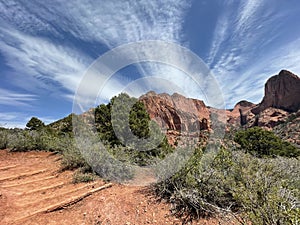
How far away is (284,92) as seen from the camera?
66125mm

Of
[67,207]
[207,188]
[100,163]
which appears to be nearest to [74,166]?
[100,163]

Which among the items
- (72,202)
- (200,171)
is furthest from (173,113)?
(72,202)

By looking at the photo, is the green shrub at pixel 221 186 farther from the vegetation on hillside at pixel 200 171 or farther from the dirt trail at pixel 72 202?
the dirt trail at pixel 72 202

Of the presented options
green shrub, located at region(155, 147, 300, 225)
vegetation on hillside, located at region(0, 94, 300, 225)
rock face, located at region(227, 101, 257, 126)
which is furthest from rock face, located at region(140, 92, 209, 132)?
rock face, located at region(227, 101, 257, 126)

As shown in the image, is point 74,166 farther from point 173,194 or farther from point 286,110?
point 286,110

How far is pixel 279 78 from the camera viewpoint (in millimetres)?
70438

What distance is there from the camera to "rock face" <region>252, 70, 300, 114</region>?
6331cm

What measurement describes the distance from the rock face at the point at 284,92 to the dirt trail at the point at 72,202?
76.2 metres

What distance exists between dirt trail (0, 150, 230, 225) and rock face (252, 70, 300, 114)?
76224 mm

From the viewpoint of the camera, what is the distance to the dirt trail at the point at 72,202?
3275mm

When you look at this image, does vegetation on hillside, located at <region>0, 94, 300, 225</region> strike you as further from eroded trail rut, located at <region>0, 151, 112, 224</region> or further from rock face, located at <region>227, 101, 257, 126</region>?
rock face, located at <region>227, 101, 257, 126</region>

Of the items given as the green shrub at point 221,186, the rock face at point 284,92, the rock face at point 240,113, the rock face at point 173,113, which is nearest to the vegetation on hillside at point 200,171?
the green shrub at point 221,186

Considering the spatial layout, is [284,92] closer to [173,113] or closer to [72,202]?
[173,113]

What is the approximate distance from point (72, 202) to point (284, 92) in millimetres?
81811
